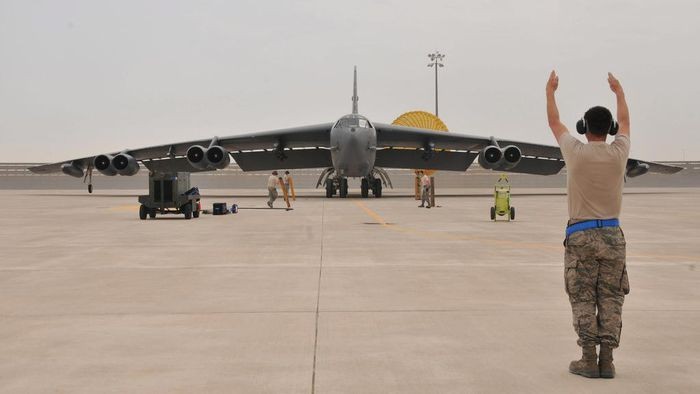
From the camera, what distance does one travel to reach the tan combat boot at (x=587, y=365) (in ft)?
16.8

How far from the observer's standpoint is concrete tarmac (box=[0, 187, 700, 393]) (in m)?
5.10

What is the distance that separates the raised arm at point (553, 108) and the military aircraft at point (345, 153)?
101 feet

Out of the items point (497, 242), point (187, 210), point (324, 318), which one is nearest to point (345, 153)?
point (187, 210)

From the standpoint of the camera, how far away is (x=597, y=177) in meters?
5.33

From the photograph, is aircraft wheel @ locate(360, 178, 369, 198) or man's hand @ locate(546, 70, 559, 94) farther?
aircraft wheel @ locate(360, 178, 369, 198)

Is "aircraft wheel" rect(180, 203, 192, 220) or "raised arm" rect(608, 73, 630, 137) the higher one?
"raised arm" rect(608, 73, 630, 137)

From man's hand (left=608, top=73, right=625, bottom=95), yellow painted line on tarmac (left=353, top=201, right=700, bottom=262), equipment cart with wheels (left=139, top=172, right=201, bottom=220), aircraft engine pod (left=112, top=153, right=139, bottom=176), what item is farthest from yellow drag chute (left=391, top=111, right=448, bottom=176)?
man's hand (left=608, top=73, right=625, bottom=95)

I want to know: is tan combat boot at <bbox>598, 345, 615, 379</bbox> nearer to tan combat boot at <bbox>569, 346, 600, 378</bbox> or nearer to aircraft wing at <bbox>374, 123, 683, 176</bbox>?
tan combat boot at <bbox>569, 346, 600, 378</bbox>

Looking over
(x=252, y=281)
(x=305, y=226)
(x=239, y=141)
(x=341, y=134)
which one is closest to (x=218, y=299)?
(x=252, y=281)

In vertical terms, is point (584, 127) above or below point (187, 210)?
above

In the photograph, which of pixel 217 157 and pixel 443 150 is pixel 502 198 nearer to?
pixel 217 157

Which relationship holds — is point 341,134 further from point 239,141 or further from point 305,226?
point 305,226

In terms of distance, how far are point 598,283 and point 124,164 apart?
124 feet

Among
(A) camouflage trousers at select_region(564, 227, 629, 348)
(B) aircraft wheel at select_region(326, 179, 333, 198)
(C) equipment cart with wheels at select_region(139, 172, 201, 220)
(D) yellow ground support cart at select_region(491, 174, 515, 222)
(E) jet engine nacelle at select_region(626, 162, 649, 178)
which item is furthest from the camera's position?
(E) jet engine nacelle at select_region(626, 162, 649, 178)
